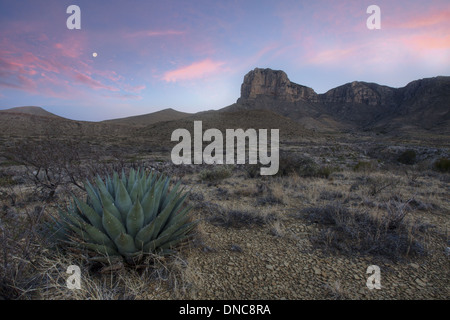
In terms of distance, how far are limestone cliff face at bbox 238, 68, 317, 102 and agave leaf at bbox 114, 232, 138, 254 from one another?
11364cm

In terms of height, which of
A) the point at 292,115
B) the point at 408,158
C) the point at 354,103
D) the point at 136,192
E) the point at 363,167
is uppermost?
the point at 354,103

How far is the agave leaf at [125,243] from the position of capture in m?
1.97

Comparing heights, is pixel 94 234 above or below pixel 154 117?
below

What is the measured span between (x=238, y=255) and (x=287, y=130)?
5059cm

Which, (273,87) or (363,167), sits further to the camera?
(273,87)

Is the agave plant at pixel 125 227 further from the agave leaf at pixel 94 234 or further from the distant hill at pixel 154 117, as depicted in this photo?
the distant hill at pixel 154 117

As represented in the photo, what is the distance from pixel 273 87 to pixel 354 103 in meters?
45.2

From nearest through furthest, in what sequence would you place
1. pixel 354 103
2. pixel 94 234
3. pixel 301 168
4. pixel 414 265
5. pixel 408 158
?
pixel 94 234
pixel 414 265
pixel 301 168
pixel 408 158
pixel 354 103

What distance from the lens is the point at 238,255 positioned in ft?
8.73

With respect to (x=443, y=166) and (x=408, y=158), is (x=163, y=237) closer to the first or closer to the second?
(x=443, y=166)

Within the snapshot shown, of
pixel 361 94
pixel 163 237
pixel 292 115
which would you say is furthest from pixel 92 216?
pixel 361 94

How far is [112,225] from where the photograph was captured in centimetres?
201

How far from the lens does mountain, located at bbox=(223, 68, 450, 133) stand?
247 feet

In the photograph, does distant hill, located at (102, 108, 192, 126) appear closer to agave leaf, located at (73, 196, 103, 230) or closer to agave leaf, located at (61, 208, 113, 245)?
agave leaf, located at (73, 196, 103, 230)
